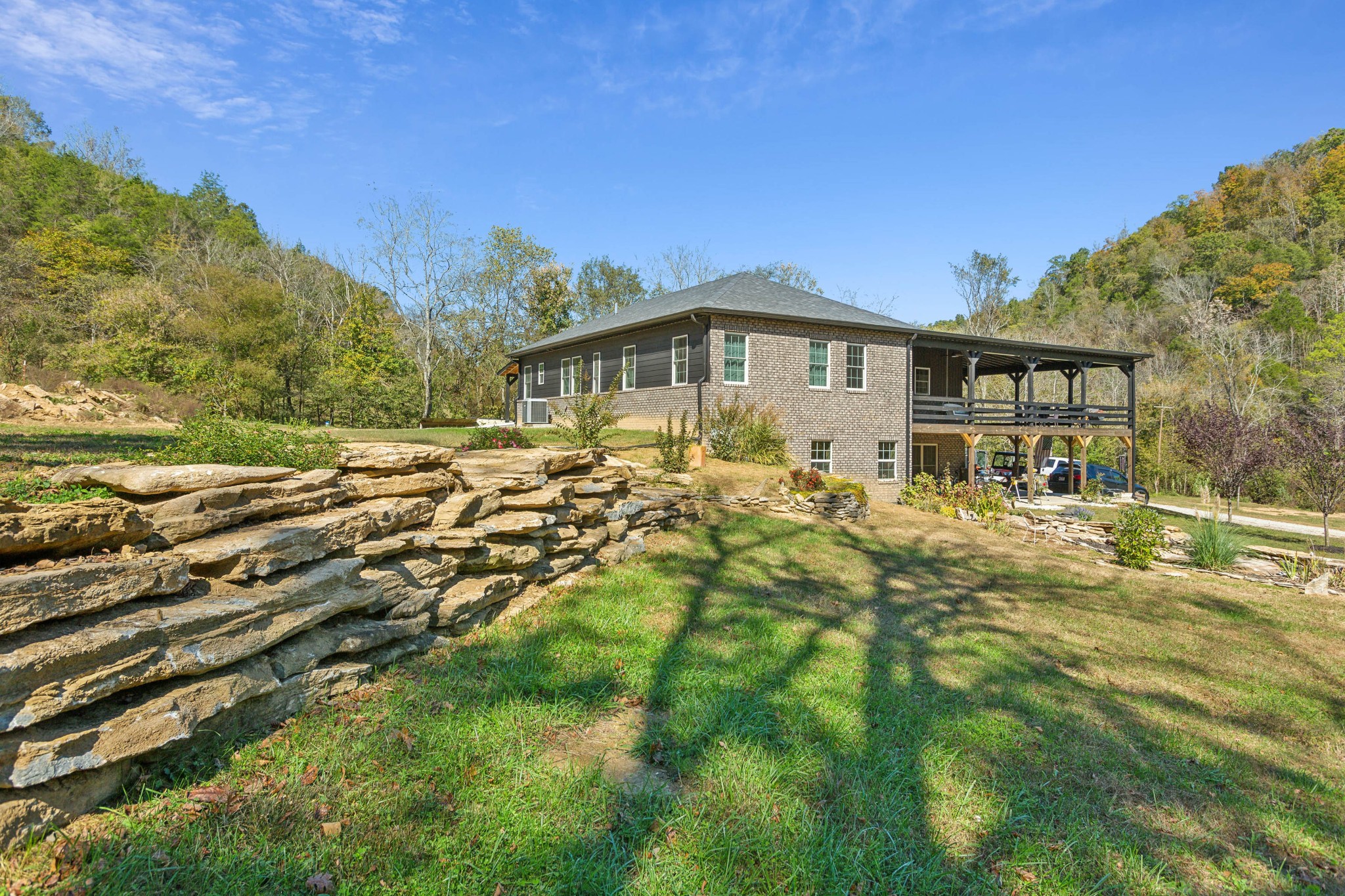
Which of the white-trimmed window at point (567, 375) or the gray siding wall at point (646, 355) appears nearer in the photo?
the gray siding wall at point (646, 355)

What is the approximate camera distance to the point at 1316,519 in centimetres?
2111

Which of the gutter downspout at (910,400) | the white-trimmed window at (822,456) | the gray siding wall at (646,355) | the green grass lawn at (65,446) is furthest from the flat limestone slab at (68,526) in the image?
the gutter downspout at (910,400)

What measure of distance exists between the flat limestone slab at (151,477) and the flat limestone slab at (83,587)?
75 centimetres

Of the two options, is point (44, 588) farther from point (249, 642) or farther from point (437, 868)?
point (437, 868)

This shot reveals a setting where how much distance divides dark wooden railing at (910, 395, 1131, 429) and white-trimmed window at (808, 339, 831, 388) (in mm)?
3949

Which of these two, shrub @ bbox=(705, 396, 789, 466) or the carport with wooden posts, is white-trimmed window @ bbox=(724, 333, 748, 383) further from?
the carport with wooden posts

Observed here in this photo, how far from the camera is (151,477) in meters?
3.53

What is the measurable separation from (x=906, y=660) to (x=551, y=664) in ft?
10.0

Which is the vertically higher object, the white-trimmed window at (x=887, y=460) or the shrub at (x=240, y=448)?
the shrub at (x=240, y=448)

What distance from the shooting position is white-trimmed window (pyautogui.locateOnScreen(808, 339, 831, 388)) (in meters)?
18.5

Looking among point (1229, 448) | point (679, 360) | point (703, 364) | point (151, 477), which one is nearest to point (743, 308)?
point (703, 364)

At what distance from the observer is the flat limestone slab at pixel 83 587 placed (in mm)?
2203

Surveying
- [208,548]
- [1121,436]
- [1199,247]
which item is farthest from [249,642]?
[1199,247]

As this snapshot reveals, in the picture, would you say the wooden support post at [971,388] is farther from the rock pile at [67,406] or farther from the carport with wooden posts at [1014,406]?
the rock pile at [67,406]
